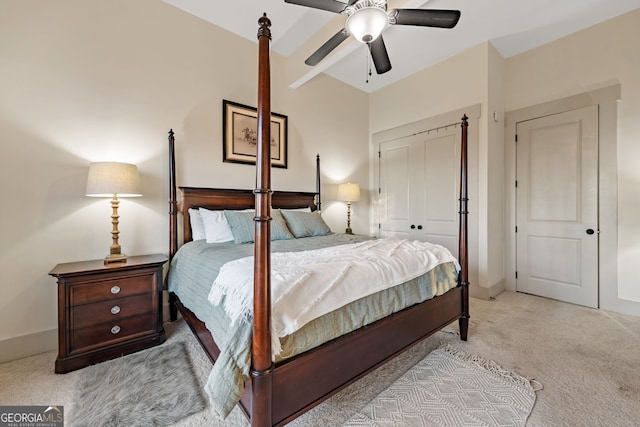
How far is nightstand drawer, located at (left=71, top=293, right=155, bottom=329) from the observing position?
6.15 feet

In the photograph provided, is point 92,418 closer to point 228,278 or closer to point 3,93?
point 228,278

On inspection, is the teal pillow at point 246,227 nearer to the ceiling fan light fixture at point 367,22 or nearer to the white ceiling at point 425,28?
the ceiling fan light fixture at point 367,22

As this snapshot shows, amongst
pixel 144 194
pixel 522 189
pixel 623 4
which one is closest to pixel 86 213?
pixel 144 194

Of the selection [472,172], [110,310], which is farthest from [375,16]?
[110,310]

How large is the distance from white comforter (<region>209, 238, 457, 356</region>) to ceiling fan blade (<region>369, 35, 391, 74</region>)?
1.78 m

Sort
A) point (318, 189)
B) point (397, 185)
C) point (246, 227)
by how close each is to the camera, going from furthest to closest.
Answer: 1. point (397, 185)
2. point (318, 189)
3. point (246, 227)

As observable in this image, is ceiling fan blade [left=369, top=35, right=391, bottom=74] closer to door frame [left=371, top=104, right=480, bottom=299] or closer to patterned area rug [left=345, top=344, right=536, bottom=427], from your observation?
door frame [left=371, top=104, right=480, bottom=299]

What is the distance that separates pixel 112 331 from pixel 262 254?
1.83 metres

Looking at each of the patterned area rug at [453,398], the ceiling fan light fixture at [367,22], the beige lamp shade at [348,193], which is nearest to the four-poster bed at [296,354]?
the patterned area rug at [453,398]

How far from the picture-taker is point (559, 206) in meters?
3.30

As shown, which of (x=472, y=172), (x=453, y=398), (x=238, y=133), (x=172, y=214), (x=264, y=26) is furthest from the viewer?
(x=472, y=172)

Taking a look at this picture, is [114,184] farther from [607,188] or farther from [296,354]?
[607,188]

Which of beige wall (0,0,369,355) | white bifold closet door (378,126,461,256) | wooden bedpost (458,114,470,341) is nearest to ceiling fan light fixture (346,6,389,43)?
wooden bedpost (458,114,470,341)

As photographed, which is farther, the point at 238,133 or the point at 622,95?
the point at 238,133
